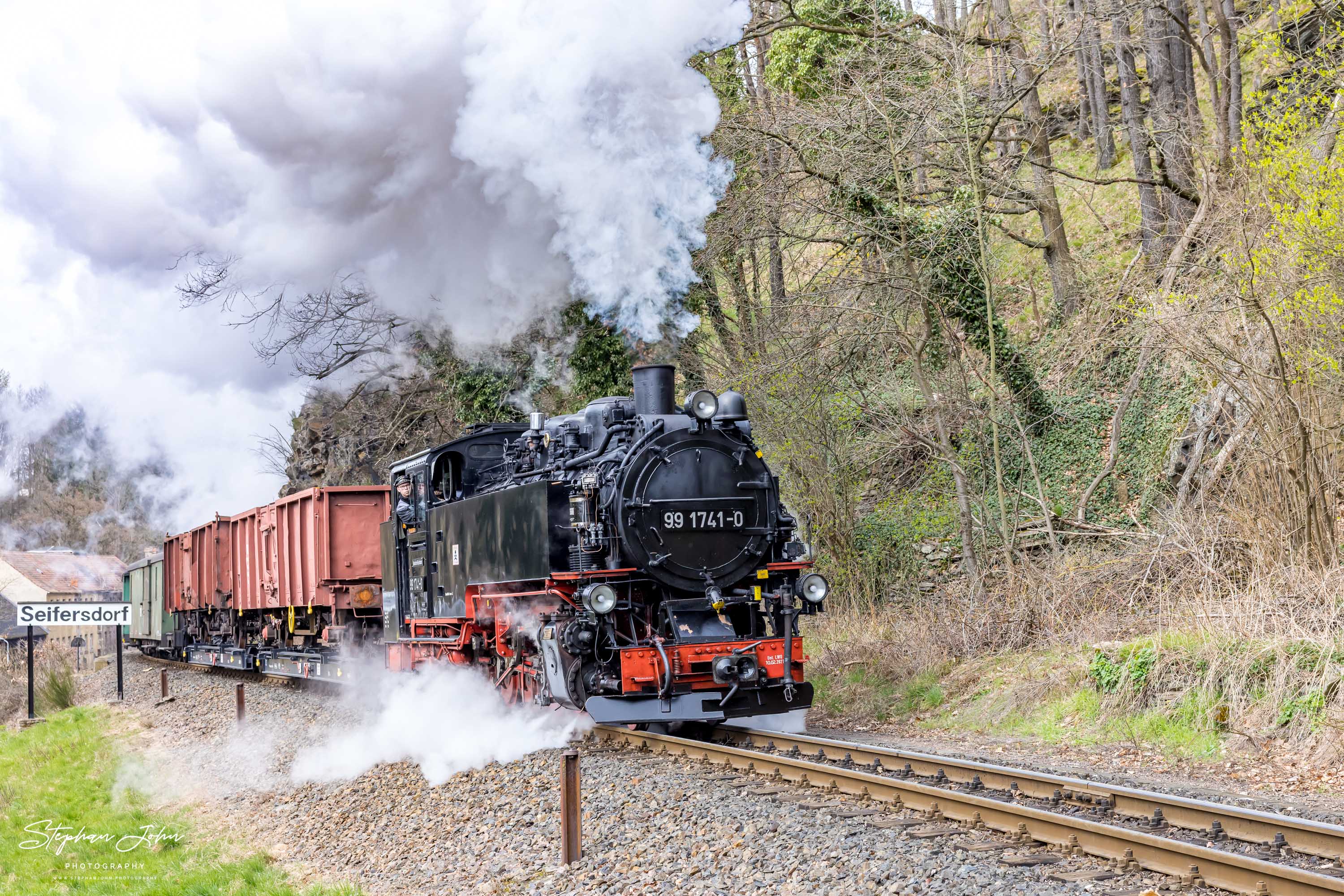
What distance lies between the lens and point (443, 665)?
37.4ft

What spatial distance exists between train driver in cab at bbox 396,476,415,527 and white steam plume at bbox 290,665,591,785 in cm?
172

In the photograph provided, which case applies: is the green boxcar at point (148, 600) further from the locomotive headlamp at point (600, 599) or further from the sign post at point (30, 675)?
the locomotive headlamp at point (600, 599)

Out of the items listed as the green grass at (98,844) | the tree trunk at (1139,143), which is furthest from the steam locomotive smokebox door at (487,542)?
the tree trunk at (1139,143)

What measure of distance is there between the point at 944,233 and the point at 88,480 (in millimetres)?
54075

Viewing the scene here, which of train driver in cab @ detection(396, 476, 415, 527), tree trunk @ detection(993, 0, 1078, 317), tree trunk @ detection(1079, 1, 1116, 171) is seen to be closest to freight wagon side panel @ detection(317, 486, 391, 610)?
train driver in cab @ detection(396, 476, 415, 527)

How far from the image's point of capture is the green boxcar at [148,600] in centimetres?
2641

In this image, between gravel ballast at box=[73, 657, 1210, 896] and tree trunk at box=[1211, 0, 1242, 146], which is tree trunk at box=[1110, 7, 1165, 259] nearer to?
tree trunk at box=[1211, 0, 1242, 146]

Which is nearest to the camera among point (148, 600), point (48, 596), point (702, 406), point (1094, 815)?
point (1094, 815)

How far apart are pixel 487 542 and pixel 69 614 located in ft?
27.0

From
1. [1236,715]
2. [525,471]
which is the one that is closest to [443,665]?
[525,471]

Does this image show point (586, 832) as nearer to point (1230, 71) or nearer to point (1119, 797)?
point (1119, 797)

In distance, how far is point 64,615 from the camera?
1513 centimetres

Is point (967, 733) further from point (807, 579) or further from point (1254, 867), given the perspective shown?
point (1254, 867)

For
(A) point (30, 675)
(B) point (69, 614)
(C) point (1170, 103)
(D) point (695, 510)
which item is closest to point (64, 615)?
(B) point (69, 614)
